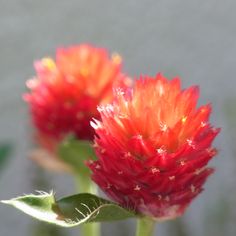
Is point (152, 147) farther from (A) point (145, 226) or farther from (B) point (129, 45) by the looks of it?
(B) point (129, 45)

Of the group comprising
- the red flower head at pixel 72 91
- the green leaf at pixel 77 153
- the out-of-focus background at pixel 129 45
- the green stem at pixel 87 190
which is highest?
the out-of-focus background at pixel 129 45

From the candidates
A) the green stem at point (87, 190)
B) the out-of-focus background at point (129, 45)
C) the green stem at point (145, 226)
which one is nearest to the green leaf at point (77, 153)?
the green stem at point (87, 190)

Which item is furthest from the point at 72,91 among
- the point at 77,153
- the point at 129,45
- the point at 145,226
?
the point at 129,45

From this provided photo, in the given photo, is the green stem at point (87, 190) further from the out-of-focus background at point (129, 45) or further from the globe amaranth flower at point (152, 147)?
the out-of-focus background at point (129, 45)

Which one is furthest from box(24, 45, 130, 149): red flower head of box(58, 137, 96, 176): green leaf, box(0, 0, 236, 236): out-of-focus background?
box(0, 0, 236, 236): out-of-focus background

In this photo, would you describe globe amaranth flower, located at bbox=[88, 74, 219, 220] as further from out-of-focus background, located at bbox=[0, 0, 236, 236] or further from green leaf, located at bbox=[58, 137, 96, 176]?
out-of-focus background, located at bbox=[0, 0, 236, 236]

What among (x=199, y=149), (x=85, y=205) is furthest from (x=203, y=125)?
(x=85, y=205)
